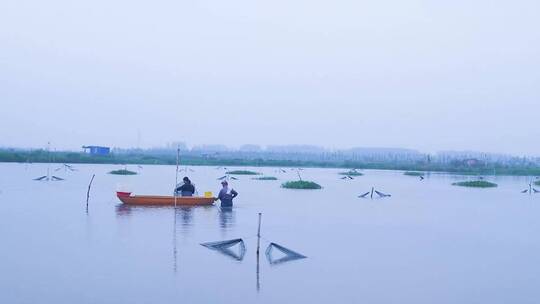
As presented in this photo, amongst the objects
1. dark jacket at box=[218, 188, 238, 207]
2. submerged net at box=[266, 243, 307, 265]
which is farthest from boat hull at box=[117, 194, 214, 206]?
submerged net at box=[266, 243, 307, 265]

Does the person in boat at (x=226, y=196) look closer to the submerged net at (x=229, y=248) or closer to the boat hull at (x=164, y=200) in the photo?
the boat hull at (x=164, y=200)

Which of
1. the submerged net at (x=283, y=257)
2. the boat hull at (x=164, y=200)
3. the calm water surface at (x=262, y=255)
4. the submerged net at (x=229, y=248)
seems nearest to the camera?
the calm water surface at (x=262, y=255)

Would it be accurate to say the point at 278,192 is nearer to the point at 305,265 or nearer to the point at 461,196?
the point at 461,196

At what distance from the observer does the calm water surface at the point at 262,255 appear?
11.5 metres

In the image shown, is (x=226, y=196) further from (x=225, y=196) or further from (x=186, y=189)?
(x=186, y=189)

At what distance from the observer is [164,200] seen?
24719 mm

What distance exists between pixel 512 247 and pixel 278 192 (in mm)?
19811

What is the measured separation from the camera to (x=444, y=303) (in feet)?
37.5

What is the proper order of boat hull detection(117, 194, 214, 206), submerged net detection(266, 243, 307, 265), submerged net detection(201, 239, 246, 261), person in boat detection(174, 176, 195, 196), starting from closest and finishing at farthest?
1. submerged net detection(266, 243, 307, 265)
2. submerged net detection(201, 239, 246, 261)
3. boat hull detection(117, 194, 214, 206)
4. person in boat detection(174, 176, 195, 196)

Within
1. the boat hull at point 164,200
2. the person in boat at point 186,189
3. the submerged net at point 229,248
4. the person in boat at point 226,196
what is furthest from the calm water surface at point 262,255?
the person in boat at point 186,189

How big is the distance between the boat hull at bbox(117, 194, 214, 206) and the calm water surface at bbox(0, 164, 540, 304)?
0.30 metres

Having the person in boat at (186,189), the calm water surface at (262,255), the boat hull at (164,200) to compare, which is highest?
the person in boat at (186,189)

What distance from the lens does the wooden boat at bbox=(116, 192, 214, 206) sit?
2458cm

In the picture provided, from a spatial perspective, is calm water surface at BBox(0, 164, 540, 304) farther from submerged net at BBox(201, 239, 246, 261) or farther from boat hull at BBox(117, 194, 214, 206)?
boat hull at BBox(117, 194, 214, 206)
